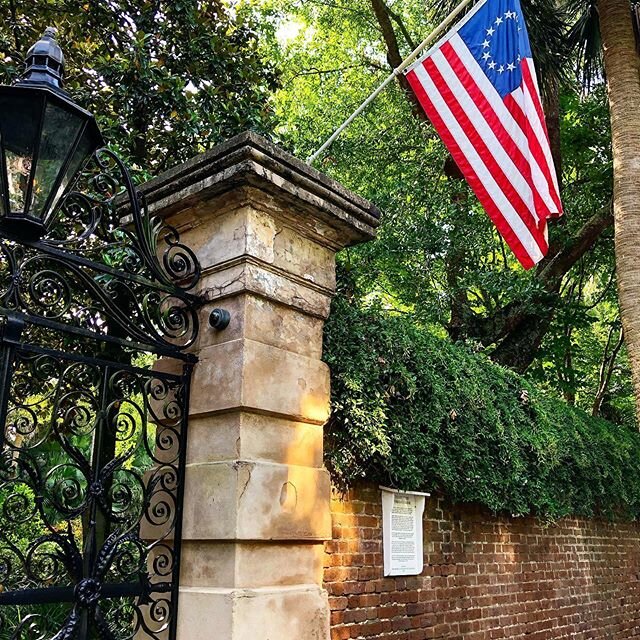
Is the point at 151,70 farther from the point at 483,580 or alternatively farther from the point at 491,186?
the point at 483,580

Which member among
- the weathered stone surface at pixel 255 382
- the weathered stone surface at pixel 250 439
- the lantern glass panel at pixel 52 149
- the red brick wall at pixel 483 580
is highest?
the lantern glass panel at pixel 52 149

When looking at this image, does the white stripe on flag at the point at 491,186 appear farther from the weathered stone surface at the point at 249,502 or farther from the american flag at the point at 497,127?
the weathered stone surface at the point at 249,502

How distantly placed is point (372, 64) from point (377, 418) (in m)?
10.8

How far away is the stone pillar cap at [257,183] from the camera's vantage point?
3.22 metres

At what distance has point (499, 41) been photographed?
5.39m

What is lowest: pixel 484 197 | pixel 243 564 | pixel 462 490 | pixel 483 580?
pixel 483 580

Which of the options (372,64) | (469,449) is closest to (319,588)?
(469,449)

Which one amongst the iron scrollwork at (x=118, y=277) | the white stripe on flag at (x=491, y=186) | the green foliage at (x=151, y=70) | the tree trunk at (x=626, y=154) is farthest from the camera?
the tree trunk at (x=626, y=154)

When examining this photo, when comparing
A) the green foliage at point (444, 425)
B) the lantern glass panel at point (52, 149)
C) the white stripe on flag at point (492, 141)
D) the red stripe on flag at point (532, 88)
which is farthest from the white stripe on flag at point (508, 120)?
the lantern glass panel at point (52, 149)

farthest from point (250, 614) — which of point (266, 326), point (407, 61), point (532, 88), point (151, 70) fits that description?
point (151, 70)

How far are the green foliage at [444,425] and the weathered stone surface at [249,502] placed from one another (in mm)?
876

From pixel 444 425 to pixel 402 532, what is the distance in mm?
947

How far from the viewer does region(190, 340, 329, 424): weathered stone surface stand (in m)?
3.15

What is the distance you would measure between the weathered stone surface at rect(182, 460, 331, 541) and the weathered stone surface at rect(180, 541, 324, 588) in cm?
6
